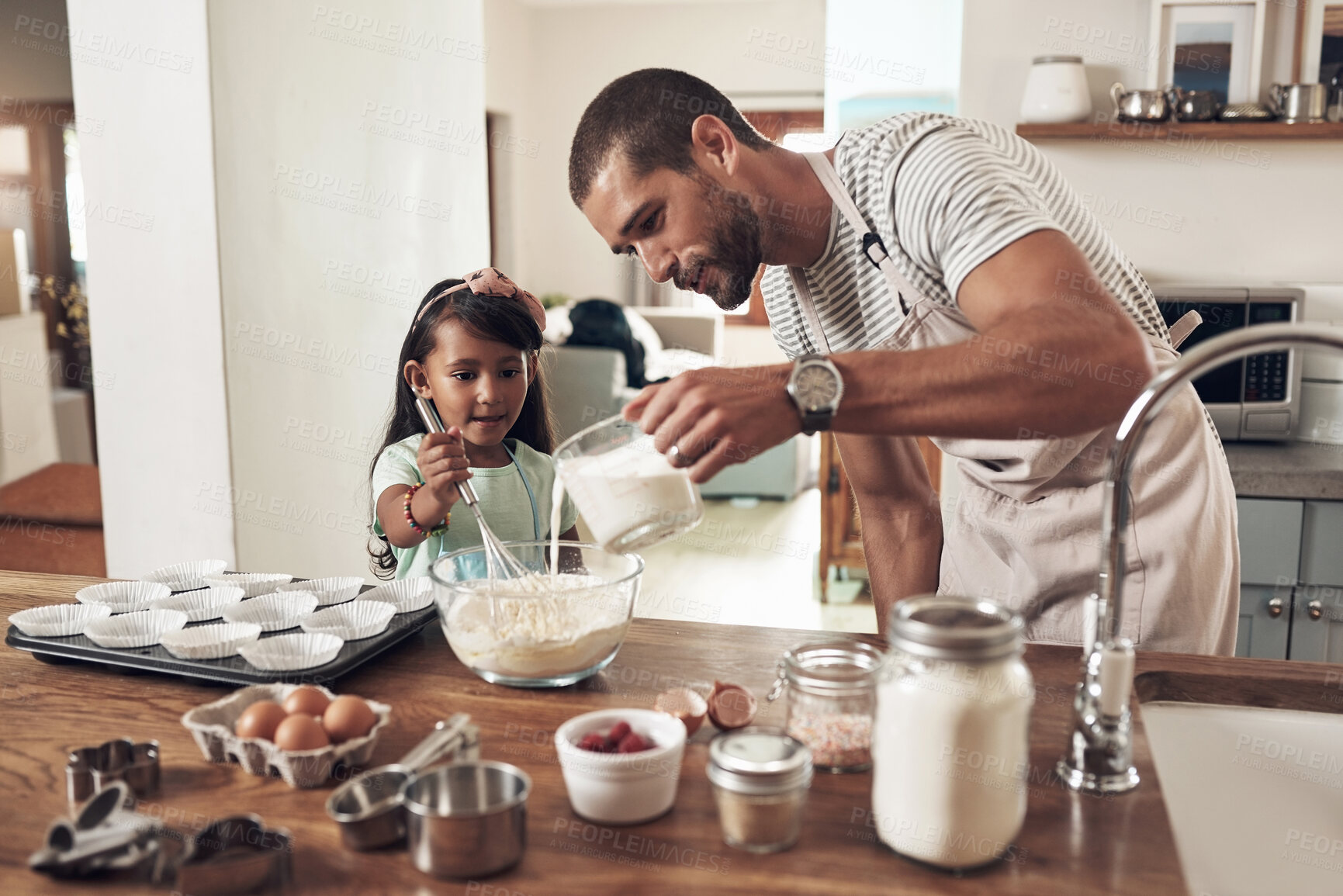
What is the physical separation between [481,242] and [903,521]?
1968mm

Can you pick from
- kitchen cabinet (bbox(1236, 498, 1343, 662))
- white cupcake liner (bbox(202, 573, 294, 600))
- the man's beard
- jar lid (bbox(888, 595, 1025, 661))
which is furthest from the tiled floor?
jar lid (bbox(888, 595, 1025, 661))

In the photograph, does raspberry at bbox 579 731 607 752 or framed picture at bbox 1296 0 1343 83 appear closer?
raspberry at bbox 579 731 607 752

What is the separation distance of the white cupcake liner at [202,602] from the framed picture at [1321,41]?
2.92 metres

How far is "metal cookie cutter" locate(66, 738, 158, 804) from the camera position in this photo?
95 centimetres

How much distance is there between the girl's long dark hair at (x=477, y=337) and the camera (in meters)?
1.81

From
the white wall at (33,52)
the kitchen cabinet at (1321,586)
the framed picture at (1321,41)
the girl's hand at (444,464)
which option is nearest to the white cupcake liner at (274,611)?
the girl's hand at (444,464)

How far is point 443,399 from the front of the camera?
184 centimetres

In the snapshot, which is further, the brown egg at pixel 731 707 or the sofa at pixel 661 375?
the sofa at pixel 661 375

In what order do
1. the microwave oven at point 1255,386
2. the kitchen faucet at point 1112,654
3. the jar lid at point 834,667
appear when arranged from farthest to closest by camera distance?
1. the microwave oven at point 1255,386
2. the jar lid at point 834,667
3. the kitchen faucet at point 1112,654

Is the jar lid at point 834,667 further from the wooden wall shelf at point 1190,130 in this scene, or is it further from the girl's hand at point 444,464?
the wooden wall shelf at point 1190,130

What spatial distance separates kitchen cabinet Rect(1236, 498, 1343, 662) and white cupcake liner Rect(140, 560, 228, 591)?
7.11 ft

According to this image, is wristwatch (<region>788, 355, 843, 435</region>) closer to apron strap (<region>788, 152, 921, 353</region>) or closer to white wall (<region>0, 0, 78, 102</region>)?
apron strap (<region>788, 152, 921, 353</region>)

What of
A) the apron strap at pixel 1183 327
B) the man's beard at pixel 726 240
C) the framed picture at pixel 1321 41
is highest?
the framed picture at pixel 1321 41

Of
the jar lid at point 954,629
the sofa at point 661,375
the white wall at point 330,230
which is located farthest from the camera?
the sofa at point 661,375
